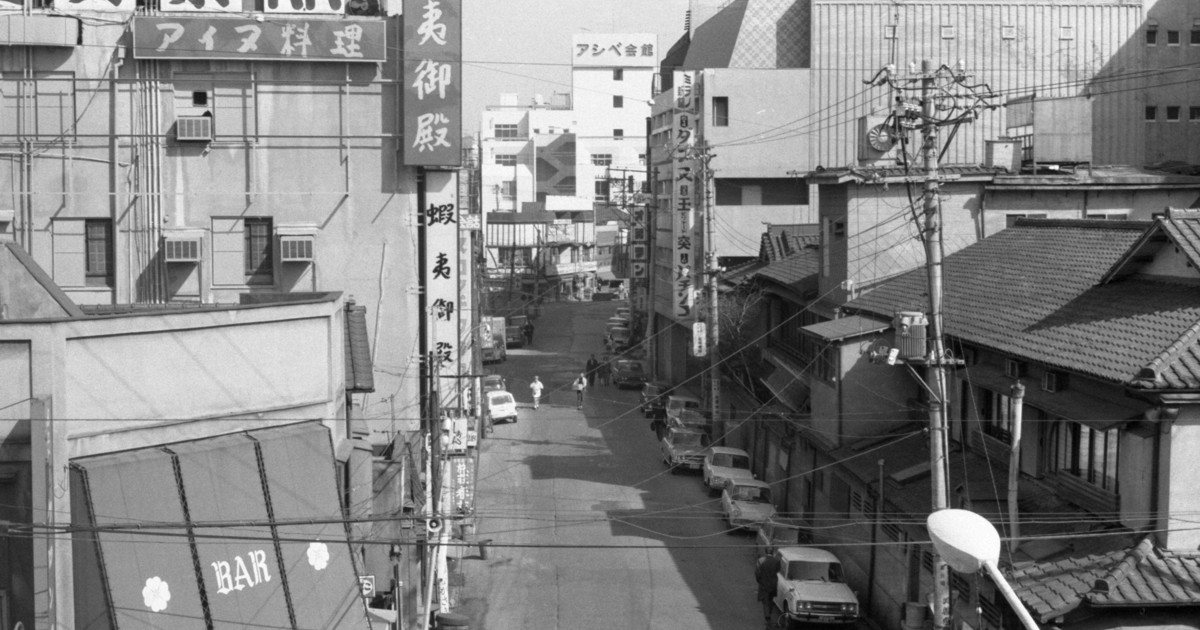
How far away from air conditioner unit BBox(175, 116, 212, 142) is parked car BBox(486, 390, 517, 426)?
22234mm

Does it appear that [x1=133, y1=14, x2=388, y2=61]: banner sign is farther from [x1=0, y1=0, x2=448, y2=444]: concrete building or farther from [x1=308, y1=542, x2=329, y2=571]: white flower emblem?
[x1=308, y1=542, x2=329, y2=571]: white flower emblem

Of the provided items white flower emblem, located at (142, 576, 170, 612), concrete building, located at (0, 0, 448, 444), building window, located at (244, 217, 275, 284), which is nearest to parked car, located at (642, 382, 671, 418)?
concrete building, located at (0, 0, 448, 444)

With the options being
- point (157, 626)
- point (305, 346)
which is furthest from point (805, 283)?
point (157, 626)

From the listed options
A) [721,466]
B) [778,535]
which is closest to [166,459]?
[778,535]

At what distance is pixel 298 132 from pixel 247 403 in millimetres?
16676

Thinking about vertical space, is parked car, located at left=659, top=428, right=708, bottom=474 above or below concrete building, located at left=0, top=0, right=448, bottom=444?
below

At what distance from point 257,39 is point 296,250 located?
204 inches

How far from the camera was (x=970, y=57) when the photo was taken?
65.4 metres

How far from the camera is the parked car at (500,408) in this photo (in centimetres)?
5391

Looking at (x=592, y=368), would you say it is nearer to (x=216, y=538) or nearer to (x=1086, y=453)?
(x=1086, y=453)

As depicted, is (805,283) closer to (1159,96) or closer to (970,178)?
(970,178)

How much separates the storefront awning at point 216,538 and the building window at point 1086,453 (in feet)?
38.2

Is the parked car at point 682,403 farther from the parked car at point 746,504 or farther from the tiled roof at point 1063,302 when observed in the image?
the tiled roof at point 1063,302

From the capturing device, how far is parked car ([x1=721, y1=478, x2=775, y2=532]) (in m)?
35.8
